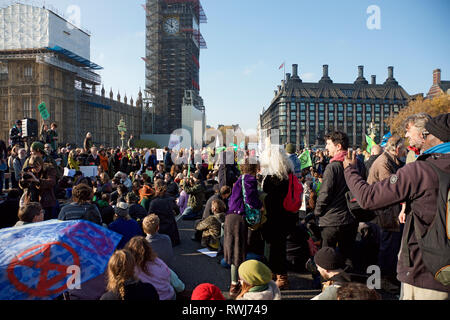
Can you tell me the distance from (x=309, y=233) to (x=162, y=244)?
2.61 m

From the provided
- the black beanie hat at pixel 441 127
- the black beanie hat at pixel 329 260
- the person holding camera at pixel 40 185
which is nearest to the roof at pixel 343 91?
the person holding camera at pixel 40 185

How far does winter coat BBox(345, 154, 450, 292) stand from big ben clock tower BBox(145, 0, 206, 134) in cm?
6622

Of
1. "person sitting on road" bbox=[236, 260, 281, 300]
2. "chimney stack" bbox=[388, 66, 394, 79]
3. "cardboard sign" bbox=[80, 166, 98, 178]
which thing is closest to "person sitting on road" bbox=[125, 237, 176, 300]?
"person sitting on road" bbox=[236, 260, 281, 300]

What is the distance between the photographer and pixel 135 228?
4988 mm

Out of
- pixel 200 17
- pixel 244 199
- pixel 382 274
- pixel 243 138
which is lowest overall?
pixel 382 274

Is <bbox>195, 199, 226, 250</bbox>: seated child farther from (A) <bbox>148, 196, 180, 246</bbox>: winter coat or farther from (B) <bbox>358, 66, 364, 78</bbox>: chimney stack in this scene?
(B) <bbox>358, 66, 364, 78</bbox>: chimney stack

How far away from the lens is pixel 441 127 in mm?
2055

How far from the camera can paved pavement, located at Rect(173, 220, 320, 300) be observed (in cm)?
442

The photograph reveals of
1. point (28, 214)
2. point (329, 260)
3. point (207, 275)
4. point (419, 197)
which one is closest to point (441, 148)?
point (419, 197)

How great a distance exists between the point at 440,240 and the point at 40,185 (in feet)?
19.3

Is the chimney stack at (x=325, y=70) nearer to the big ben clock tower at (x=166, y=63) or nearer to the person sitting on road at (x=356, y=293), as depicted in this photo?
the big ben clock tower at (x=166, y=63)

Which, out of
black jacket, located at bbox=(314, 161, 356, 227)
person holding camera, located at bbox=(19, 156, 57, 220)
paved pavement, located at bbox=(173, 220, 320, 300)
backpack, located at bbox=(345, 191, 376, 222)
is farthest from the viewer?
person holding camera, located at bbox=(19, 156, 57, 220)
